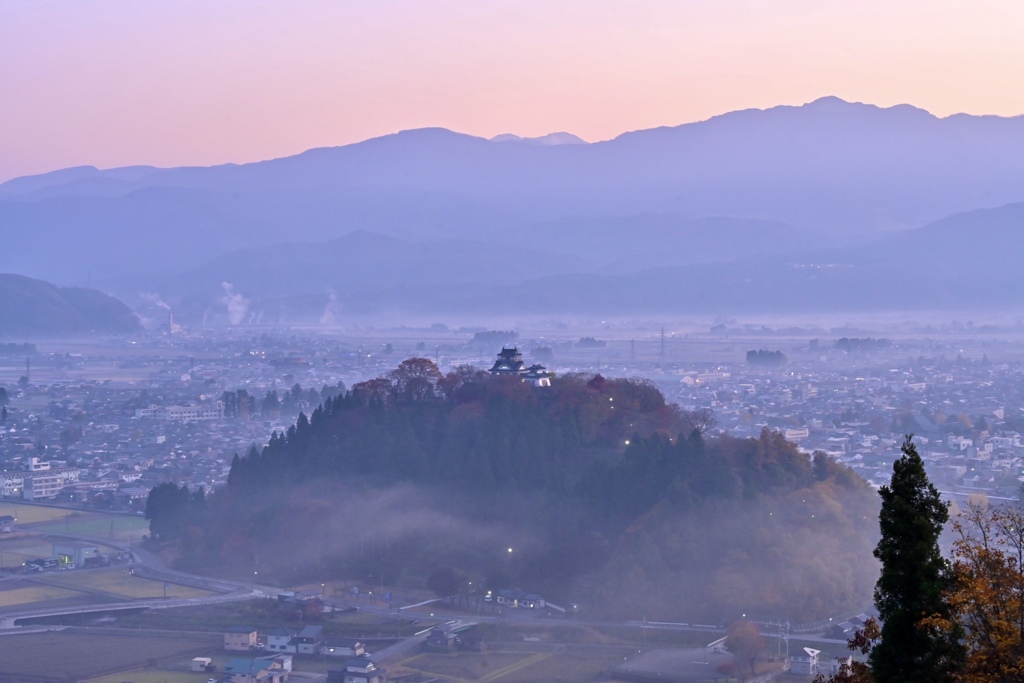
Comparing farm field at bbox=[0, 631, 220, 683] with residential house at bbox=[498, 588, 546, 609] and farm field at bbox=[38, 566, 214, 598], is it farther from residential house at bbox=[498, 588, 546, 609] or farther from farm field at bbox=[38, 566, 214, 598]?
residential house at bbox=[498, 588, 546, 609]

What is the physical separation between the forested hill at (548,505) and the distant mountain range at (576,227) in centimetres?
6733

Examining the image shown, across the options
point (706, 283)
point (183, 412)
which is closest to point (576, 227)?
point (706, 283)

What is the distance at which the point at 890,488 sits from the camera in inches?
327

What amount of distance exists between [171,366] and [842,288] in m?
50.3

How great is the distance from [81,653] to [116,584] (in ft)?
13.2

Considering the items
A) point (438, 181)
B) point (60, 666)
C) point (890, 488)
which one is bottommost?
point (60, 666)

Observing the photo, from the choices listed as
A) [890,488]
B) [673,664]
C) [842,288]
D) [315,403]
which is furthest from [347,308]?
[890,488]

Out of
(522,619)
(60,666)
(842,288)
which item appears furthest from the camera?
(842,288)

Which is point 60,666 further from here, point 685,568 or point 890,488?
point 890,488

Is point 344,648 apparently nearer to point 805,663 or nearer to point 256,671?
point 256,671

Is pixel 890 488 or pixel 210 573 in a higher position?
pixel 890 488

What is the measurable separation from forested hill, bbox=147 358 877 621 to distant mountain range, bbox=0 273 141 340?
61.6 m

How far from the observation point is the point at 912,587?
26.5 feet

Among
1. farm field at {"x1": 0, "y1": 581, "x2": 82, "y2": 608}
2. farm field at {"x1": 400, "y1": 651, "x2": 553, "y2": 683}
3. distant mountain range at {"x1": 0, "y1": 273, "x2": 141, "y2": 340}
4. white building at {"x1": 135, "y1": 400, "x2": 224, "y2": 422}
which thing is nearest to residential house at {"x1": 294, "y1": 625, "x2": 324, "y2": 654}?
farm field at {"x1": 400, "y1": 651, "x2": 553, "y2": 683}
